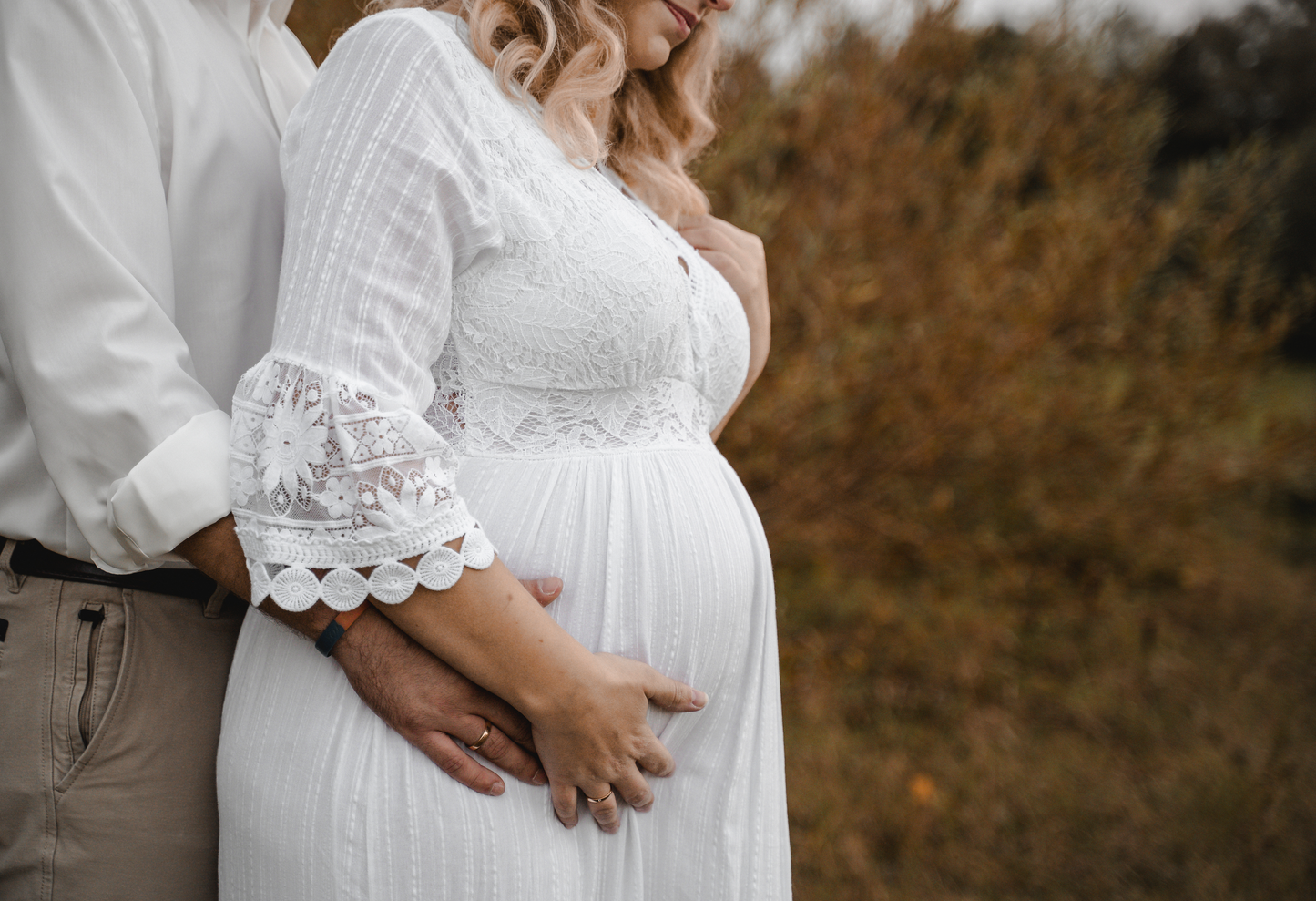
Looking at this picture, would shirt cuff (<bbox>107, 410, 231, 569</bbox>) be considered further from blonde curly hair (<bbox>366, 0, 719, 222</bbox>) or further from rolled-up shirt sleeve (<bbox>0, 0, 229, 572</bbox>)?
blonde curly hair (<bbox>366, 0, 719, 222</bbox>)

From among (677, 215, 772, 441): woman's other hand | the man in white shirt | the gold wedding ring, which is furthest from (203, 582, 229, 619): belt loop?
(677, 215, 772, 441): woman's other hand

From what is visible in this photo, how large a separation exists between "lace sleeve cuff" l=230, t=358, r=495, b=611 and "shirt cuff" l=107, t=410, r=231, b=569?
1.8 inches

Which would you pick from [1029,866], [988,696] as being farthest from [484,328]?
[988,696]

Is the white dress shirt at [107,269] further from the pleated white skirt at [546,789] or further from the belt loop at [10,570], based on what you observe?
the pleated white skirt at [546,789]

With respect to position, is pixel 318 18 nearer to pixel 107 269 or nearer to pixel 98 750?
pixel 107 269

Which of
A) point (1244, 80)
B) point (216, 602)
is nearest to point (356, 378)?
point (216, 602)

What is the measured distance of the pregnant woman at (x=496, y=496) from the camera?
35.3 inches

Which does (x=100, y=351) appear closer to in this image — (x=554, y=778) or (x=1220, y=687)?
(x=554, y=778)

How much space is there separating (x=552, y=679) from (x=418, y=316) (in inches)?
15.8

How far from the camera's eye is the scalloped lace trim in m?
0.89

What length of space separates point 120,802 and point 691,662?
680 mm

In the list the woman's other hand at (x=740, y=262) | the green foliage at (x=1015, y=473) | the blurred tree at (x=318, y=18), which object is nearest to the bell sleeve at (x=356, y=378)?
the woman's other hand at (x=740, y=262)

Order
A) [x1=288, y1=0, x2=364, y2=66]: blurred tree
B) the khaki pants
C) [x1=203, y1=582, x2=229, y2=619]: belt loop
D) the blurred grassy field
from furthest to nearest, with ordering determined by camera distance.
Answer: the blurred grassy field
[x1=288, y1=0, x2=364, y2=66]: blurred tree
[x1=203, y1=582, x2=229, y2=619]: belt loop
the khaki pants

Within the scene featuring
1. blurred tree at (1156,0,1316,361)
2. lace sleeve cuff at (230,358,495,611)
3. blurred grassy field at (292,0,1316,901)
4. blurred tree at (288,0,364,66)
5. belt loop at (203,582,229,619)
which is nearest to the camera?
lace sleeve cuff at (230,358,495,611)
